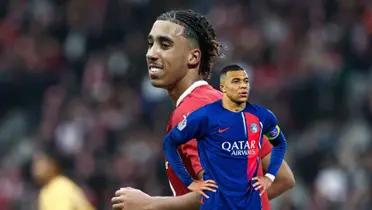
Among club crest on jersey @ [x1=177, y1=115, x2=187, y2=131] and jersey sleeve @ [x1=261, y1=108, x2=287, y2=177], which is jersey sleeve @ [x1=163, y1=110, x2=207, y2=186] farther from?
jersey sleeve @ [x1=261, y1=108, x2=287, y2=177]

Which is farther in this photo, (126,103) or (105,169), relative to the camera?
(126,103)

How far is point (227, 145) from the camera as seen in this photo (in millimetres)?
4977

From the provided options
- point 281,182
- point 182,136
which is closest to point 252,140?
point 182,136

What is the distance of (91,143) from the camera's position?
16.2 meters

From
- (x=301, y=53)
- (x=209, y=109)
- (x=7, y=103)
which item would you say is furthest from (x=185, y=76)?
(x=7, y=103)

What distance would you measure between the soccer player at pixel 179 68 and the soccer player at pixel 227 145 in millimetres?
157

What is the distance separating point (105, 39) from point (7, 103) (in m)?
1.59

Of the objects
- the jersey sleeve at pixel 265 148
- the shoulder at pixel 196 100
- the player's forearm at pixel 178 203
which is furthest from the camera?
the jersey sleeve at pixel 265 148

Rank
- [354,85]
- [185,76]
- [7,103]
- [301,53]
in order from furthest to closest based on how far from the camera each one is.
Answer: [7,103] < [301,53] < [354,85] < [185,76]

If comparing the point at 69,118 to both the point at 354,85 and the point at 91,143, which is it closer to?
the point at 91,143

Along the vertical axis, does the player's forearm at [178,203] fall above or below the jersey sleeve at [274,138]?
below

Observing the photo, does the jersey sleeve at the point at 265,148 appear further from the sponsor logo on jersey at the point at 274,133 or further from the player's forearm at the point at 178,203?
the player's forearm at the point at 178,203

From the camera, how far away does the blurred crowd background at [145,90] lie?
14688mm

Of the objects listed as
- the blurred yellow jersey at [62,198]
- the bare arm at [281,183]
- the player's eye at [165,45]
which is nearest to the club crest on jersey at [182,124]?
the player's eye at [165,45]
